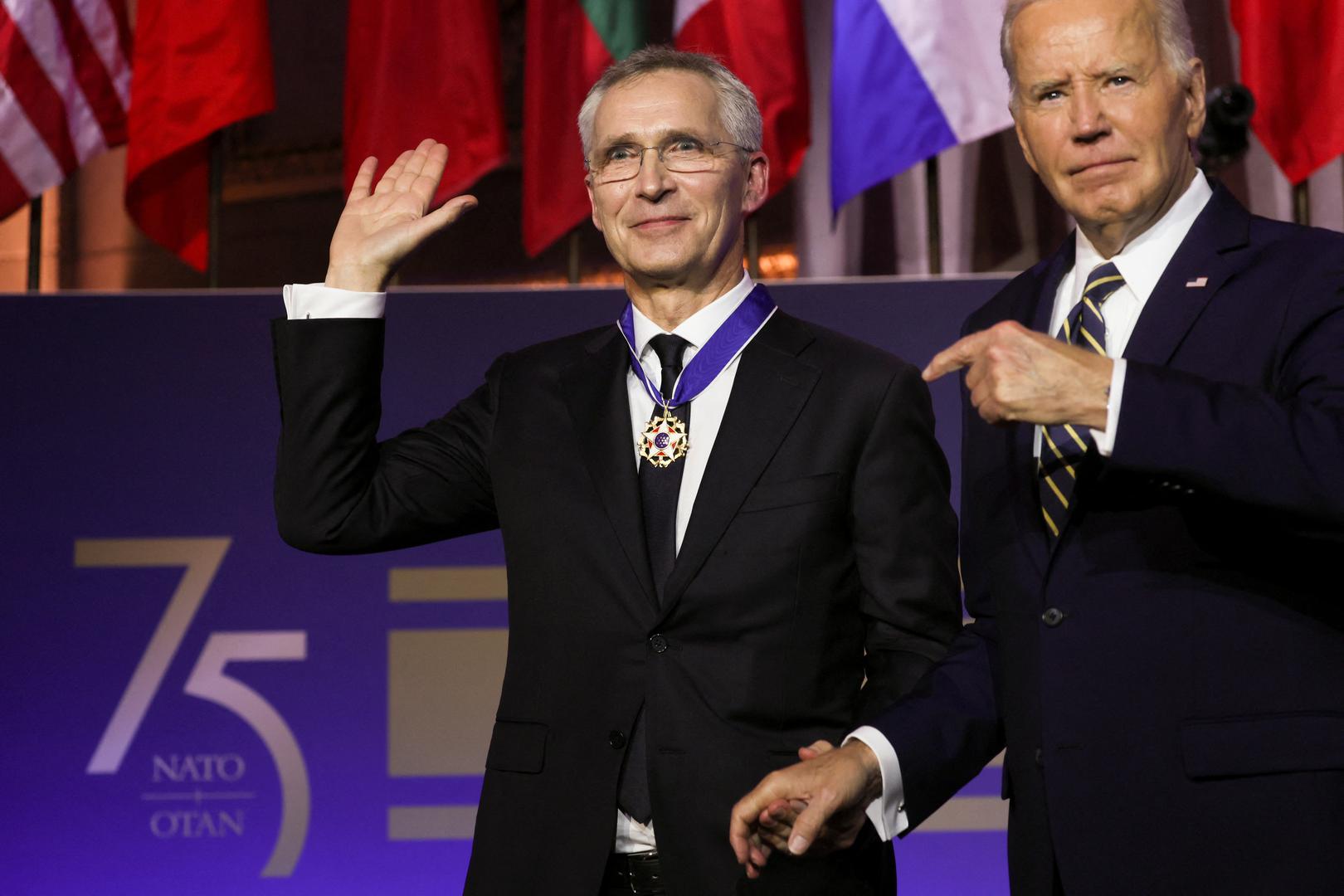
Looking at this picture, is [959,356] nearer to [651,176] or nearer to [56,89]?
[651,176]

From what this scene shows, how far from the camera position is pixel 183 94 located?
3.94m

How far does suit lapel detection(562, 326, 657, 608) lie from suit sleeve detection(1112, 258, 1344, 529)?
0.63 meters

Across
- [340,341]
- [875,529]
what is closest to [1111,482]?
[875,529]

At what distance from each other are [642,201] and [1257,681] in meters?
0.97

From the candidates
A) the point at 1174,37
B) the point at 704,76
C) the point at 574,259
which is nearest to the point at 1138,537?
the point at 1174,37

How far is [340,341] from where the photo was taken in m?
1.82

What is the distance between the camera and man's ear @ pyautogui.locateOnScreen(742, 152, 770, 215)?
2.01m

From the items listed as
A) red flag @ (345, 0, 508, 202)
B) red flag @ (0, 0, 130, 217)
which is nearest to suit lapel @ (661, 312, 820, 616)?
red flag @ (345, 0, 508, 202)

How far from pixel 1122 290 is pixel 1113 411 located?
30cm

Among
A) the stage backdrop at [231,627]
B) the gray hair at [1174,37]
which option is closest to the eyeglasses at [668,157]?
the gray hair at [1174,37]

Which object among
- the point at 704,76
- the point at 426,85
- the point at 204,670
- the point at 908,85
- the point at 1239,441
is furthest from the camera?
the point at 426,85

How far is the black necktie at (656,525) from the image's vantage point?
165 cm

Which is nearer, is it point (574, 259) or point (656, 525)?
point (656, 525)

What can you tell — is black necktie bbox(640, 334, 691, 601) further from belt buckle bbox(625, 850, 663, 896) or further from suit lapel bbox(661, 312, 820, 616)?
belt buckle bbox(625, 850, 663, 896)
